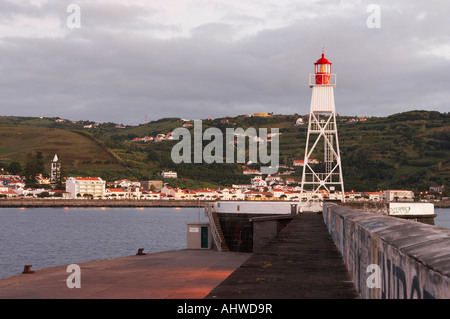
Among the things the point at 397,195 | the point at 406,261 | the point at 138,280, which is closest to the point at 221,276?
the point at 138,280

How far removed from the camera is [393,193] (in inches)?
6939

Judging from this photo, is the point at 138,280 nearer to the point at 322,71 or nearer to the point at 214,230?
the point at 214,230

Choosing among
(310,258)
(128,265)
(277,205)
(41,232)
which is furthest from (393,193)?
(310,258)

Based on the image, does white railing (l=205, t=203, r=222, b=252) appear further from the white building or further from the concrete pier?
the white building

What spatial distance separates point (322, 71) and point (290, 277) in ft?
121

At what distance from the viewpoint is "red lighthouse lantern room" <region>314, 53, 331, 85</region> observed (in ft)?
144

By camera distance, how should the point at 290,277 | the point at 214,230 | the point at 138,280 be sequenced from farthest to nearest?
the point at 214,230 < the point at 138,280 < the point at 290,277

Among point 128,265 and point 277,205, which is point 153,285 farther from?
point 277,205

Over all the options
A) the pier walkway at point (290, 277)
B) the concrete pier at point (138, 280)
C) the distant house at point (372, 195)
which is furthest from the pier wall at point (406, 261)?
the distant house at point (372, 195)

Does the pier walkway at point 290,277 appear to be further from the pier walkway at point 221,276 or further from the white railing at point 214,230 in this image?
the white railing at point 214,230

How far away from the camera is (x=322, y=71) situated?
44188 millimetres

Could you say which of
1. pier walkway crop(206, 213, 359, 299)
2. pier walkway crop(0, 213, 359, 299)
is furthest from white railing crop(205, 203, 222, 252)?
pier walkway crop(206, 213, 359, 299)

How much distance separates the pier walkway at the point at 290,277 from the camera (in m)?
7.53

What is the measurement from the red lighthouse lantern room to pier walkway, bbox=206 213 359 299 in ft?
105
